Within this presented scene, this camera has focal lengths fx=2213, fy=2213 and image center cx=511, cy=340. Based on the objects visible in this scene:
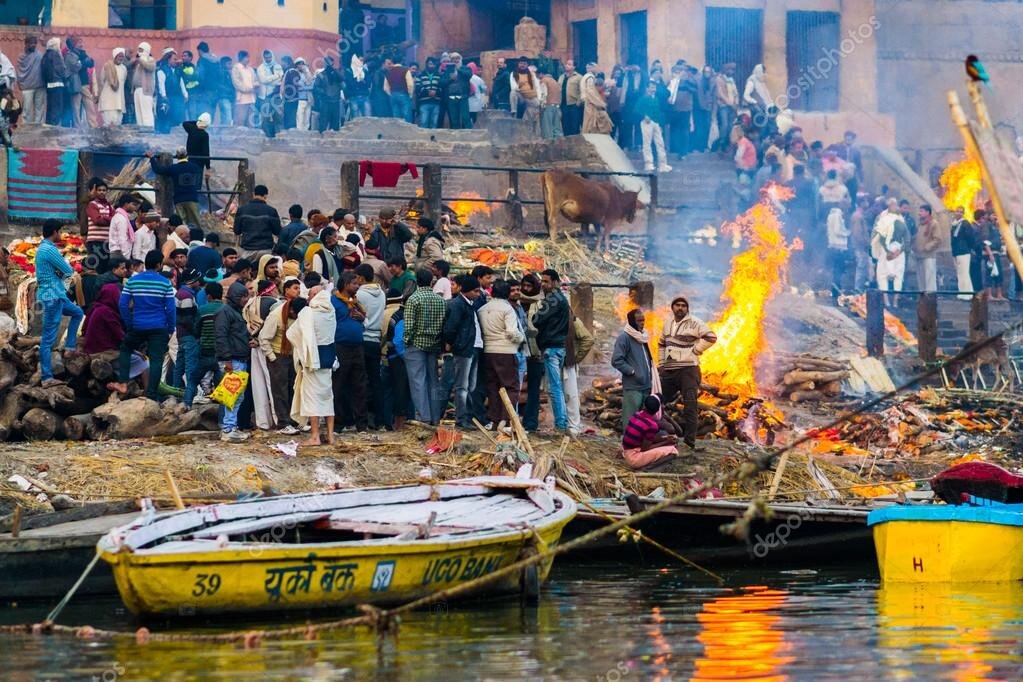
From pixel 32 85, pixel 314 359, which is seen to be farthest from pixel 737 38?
pixel 314 359

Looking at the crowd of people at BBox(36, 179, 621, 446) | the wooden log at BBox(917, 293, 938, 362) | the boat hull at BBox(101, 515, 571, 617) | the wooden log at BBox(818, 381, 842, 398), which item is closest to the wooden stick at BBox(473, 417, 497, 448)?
the crowd of people at BBox(36, 179, 621, 446)

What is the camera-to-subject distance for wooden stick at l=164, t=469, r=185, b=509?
1850 centimetres

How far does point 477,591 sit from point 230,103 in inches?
830

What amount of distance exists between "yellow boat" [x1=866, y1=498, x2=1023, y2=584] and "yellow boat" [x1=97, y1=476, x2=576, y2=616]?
9.21 ft

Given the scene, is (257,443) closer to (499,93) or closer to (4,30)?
(499,93)

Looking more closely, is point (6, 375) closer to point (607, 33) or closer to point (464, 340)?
point (464, 340)

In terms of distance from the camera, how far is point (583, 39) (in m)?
45.2

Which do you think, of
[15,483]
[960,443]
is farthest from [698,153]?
[15,483]

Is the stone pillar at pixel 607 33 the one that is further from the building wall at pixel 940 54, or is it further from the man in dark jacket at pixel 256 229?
the man in dark jacket at pixel 256 229

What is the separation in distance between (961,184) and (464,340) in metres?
19.6

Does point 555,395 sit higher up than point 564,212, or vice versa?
point 564,212

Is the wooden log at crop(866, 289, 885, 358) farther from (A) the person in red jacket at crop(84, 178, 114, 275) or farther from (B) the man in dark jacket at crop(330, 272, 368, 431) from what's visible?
(A) the person in red jacket at crop(84, 178, 114, 275)

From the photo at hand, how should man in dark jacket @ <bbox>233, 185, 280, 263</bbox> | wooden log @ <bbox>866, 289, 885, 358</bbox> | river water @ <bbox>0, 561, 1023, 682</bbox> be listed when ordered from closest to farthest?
1. river water @ <bbox>0, 561, 1023, 682</bbox>
2. man in dark jacket @ <bbox>233, 185, 280, 263</bbox>
3. wooden log @ <bbox>866, 289, 885, 358</bbox>

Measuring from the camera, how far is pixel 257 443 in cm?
2189
